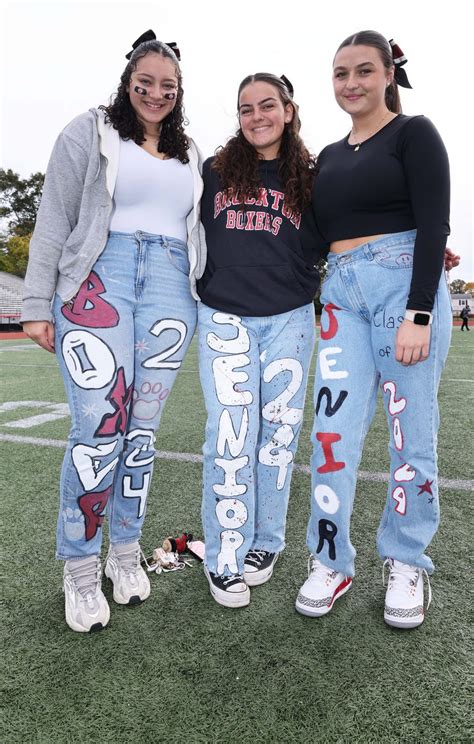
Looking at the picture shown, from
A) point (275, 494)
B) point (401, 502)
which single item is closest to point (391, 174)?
point (401, 502)

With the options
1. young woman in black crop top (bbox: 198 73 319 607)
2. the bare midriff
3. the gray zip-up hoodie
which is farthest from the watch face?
the gray zip-up hoodie

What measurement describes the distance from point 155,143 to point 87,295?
2.03ft

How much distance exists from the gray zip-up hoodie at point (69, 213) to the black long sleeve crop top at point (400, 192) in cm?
74

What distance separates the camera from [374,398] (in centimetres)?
203

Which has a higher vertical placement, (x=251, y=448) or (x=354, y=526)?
(x=251, y=448)

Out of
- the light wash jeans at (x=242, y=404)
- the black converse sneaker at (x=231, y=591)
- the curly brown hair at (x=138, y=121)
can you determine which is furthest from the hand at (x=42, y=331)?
the black converse sneaker at (x=231, y=591)

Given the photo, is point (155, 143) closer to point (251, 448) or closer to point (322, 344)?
point (322, 344)

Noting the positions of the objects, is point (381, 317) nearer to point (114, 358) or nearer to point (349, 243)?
point (349, 243)

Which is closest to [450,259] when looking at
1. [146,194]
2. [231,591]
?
[146,194]

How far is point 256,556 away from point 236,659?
1.80 feet

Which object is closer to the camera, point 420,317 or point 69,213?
point 420,317

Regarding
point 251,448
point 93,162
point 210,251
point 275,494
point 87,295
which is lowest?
point 275,494

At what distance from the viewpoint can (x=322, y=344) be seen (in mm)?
2020

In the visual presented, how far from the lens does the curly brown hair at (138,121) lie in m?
1.94
